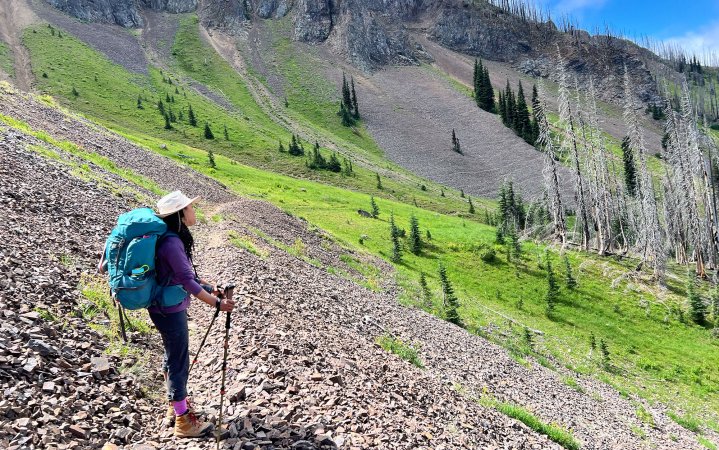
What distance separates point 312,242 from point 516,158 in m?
97.4

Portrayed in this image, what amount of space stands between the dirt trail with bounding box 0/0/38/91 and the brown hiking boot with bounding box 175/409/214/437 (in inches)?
4377

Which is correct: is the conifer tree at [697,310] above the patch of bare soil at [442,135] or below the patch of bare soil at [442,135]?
below

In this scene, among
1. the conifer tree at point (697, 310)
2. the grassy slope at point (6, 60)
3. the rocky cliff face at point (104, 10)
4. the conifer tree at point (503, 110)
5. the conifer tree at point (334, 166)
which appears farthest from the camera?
the rocky cliff face at point (104, 10)

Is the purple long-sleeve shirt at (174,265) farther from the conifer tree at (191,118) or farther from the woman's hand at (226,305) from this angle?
the conifer tree at (191,118)

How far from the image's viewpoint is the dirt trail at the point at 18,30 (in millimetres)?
96188

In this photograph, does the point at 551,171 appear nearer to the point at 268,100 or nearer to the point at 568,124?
the point at 568,124

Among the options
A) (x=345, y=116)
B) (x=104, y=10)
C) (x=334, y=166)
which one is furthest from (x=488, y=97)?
(x=104, y=10)

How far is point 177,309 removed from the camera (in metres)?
5.98

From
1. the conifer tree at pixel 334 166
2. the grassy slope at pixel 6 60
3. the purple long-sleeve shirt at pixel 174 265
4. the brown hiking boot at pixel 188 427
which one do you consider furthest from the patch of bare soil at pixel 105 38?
the brown hiking boot at pixel 188 427

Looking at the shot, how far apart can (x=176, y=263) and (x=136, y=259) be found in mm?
486

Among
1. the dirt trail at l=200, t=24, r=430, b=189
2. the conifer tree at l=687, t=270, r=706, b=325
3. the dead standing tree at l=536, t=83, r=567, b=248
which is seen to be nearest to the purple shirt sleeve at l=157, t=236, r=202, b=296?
the conifer tree at l=687, t=270, r=706, b=325

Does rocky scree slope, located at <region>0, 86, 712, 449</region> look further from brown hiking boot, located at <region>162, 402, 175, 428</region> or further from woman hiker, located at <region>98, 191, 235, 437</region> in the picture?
woman hiker, located at <region>98, 191, 235, 437</region>

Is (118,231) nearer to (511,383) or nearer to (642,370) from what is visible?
(511,383)

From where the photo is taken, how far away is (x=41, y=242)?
10.5 m
